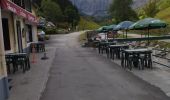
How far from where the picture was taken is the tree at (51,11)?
80.0 m

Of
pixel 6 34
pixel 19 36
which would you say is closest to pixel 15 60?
pixel 6 34

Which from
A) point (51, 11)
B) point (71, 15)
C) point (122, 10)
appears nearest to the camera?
point (51, 11)

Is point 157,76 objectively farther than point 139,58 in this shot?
No

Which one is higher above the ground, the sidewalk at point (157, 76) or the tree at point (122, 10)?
the tree at point (122, 10)

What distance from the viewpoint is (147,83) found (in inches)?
460

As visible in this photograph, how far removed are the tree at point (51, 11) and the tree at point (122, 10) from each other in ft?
48.1

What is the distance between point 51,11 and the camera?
3246 inches

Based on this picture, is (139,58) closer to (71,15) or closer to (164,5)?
(164,5)

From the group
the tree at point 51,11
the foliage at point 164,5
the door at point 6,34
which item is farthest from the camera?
the foliage at point 164,5

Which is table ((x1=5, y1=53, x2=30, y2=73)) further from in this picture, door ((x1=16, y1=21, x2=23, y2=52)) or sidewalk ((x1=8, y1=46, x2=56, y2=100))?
door ((x1=16, y1=21, x2=23, y2=52))

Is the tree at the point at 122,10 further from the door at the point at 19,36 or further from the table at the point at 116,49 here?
the table at the point at 116,49

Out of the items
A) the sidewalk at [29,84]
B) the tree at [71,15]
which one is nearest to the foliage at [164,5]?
the tree at [71,15]

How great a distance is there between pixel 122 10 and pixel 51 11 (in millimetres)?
18730

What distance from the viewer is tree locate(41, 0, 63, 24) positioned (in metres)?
80.0
